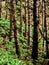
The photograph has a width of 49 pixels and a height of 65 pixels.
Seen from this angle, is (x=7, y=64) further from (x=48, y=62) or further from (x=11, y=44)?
(x=11, y=44)

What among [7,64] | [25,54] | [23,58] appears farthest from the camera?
[25,54]

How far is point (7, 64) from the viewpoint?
462 inches

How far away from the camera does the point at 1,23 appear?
23.0 meters

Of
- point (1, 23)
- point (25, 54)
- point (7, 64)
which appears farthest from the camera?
point (1, 23)

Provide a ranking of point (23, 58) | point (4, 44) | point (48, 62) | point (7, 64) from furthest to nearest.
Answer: point (4, 44), point (23, 58), point (48, 62), point (7, 64)

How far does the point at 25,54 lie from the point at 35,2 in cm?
420

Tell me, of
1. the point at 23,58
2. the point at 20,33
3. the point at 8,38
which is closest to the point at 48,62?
the point at 23,58

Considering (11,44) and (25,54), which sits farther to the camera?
(11,44)

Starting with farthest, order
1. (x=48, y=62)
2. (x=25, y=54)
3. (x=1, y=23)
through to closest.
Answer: (x=1, y=23) < (x=25, y=54) < (x=48, y=62)

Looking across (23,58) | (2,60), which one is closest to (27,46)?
(23,58)

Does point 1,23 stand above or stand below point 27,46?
above

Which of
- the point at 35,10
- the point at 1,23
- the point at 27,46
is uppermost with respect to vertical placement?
the point at 35,10

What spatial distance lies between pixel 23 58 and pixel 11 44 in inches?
120

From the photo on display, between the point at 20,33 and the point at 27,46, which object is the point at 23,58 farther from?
the point at 20,33
